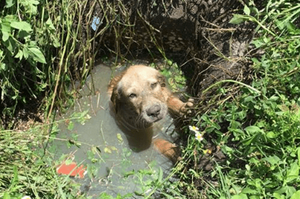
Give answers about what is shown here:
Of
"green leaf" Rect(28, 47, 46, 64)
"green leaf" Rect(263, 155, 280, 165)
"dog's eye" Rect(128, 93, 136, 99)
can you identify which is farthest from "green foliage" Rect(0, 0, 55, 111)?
"green leaf" Rect(263, 155, 280, 165)

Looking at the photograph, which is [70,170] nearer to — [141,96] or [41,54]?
[141,96]

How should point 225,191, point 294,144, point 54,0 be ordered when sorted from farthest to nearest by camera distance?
point 54,0 → point 225,191 → point 294,144

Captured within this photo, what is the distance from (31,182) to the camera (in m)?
3.02

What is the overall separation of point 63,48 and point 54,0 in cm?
45

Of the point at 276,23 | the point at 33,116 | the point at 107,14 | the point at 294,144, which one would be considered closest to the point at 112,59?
the point at 107,14

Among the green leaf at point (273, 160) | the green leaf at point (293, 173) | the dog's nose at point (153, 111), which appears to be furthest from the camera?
the dog's nose at point (153, 111)

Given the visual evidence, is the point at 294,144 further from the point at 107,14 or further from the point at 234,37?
the point at 107,14

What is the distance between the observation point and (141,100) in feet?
12.3

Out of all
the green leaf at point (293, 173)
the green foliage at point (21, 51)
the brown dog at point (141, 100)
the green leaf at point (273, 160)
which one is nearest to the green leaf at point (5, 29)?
the green foliage at point (21, 51)

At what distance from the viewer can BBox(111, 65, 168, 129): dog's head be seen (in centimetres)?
367

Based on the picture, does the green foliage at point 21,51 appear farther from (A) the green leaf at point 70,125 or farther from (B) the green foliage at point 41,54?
(A) the green leaf at point 70,125

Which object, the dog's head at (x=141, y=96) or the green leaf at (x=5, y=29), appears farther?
the dog's head at (x=141, y=96)

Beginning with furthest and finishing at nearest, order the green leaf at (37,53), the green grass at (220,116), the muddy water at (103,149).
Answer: the muddy water at (103,149) < the green leaf at (37,53) < the green grass at (220,116)

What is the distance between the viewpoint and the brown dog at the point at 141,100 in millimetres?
3678
